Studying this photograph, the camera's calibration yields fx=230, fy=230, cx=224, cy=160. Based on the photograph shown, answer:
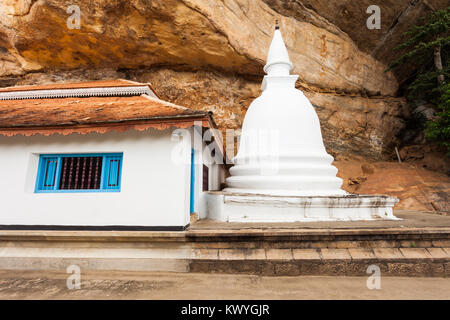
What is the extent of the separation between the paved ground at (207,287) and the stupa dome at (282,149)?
8.55ft

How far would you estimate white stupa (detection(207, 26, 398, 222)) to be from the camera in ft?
18.0

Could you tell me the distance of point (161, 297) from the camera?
3.24 meters

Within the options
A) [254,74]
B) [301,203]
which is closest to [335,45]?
[254,74]

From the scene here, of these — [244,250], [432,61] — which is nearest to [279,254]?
[244,250]

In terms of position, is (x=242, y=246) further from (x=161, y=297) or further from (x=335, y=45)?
(x=335, y=45)

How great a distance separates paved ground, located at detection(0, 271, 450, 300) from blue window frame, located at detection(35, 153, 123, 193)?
1714 millimetres

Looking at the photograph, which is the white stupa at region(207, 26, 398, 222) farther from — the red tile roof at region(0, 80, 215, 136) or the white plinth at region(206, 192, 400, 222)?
the red tile roof at region(0, 80, 215, 136)

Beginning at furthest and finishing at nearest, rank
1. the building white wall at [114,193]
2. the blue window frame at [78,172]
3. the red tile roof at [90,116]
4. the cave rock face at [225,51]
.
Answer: the cave rock face at [225,51] → the blue window frame at [78,172] → the building white wall at [114,193] → the red tile roof at [90,116]

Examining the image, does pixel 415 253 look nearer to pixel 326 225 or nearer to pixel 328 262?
pixel 326 225

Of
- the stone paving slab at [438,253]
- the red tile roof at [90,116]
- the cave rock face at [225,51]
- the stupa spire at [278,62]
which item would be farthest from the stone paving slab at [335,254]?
the cave rock face at [225,51]

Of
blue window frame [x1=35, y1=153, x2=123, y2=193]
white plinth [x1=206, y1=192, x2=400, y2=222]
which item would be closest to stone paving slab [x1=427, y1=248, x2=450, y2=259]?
white plinth [x1=206, y1=192, x2=400, y2=222]

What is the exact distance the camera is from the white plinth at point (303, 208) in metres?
5.46

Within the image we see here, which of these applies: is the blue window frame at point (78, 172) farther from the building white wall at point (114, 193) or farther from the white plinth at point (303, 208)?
the white plinth at point (303, 208)

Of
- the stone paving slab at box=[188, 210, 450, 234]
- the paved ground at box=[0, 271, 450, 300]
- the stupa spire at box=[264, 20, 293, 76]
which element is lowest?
the paved ground at box=[0, 271, 450, 300]
